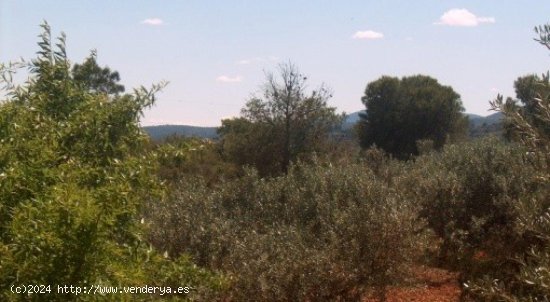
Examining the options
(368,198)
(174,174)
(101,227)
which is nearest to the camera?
(101,227)

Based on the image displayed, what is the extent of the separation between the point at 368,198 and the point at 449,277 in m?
4.02

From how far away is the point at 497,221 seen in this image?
13117mm

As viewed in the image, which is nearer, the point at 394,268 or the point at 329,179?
the point at 394,268

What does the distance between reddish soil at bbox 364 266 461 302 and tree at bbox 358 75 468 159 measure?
2472cm

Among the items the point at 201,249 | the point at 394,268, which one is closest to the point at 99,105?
the point at 201,249

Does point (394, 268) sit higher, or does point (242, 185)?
point (242, 185)

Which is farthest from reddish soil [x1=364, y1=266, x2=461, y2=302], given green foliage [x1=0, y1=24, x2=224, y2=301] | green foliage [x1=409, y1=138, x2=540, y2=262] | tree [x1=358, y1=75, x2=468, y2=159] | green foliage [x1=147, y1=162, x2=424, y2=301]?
tree [x1=358, y1=75, x2=468, y2=159]

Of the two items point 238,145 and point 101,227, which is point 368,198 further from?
point 238,145

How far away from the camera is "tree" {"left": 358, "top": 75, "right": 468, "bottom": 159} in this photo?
1526 inches

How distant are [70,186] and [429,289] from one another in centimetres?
1003

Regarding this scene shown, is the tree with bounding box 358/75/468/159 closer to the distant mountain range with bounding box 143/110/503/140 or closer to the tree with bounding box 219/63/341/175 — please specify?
the distant mountain range with bounding box 143/110/503/140

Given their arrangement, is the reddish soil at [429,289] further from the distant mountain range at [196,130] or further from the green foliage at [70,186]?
the green foliage at [70,186]

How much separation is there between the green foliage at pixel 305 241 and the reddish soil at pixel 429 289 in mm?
1500

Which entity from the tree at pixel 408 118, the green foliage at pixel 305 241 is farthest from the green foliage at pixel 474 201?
the tree at pixel 408 118
